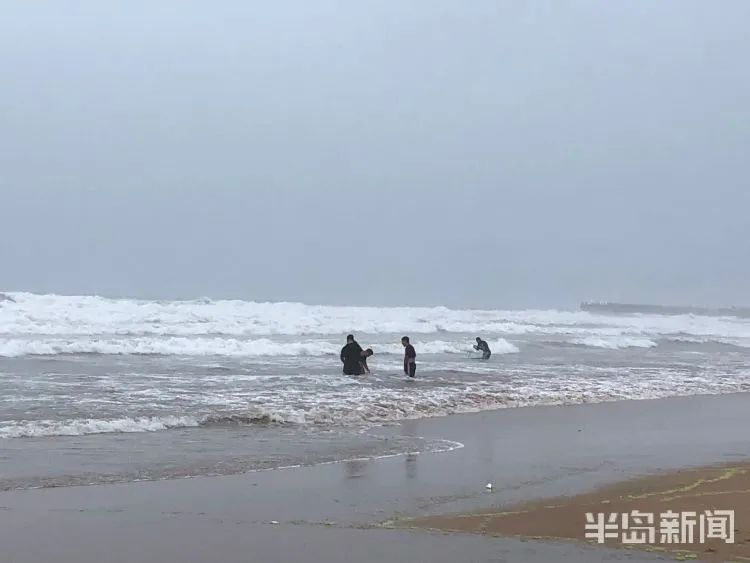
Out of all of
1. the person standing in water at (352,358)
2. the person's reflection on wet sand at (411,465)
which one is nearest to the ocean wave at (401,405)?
the person standing in water at (352,358)

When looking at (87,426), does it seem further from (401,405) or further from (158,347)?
(158,347)

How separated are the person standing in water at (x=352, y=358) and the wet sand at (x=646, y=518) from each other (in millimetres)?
10433

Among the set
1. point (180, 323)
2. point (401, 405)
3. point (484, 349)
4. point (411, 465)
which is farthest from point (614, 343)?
point (411, 465)

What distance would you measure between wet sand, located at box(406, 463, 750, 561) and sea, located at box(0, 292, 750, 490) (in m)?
2.95

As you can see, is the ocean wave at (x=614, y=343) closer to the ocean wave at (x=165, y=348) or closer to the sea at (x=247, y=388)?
the sea at (x=247, y=388)

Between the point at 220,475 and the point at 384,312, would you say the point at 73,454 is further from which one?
the point at 384,312

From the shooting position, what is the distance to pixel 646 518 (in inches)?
263

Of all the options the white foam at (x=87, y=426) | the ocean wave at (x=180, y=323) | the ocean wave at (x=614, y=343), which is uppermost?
the ocean wave at (x=180, y=323)

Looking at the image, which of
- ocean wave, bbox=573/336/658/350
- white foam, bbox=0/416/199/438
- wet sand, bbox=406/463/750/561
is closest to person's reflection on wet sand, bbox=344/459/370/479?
wet sand, bbox=406/463/750/561

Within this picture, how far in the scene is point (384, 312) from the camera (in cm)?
5531

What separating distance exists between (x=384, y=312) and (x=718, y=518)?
48.9 m

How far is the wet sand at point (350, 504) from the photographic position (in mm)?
5641

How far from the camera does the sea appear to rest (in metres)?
9.72

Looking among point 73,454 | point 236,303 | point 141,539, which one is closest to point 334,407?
point 73,454
